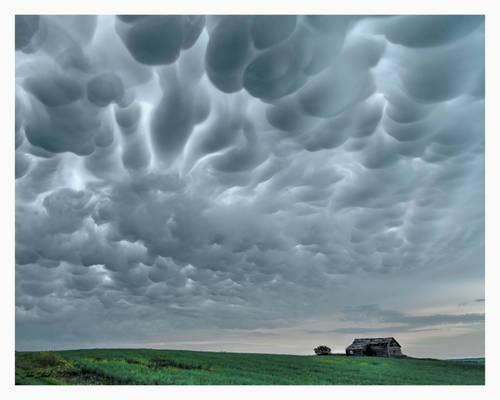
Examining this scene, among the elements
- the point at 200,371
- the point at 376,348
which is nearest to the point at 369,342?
the point at 376,348

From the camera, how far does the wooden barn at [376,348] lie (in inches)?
1427

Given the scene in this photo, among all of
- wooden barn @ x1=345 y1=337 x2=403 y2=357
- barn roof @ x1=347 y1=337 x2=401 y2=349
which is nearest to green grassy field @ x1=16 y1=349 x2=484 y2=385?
wooden barn @ x1=345 y1=337 x2=403 y2=357

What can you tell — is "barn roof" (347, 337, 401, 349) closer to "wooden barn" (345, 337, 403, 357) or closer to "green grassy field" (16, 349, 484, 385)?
"wooden barn" (345, 337, 403, 357)

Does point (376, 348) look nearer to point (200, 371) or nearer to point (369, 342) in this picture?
point (369, 342)

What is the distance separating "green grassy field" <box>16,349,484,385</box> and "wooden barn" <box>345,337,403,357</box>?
13640 mm

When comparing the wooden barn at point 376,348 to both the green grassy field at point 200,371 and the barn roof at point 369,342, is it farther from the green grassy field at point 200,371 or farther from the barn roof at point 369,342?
the green grassy field at point 200,371

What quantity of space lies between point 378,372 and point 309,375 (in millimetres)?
3682

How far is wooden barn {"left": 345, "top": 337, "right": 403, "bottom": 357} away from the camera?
3625 cm

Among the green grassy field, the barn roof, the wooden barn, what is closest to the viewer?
the green grassy field

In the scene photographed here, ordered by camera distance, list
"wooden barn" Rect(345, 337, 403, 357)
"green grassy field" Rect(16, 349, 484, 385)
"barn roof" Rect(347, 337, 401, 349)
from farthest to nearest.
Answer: "barn roof" Rect(347, 337, 401, 349) < "wooden barn" Rect(345, 337, 403, 357) < "green grassy field" Rect(16, 349, 484, 385)

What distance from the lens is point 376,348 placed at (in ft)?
123

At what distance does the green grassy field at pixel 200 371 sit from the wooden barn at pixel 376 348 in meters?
13.6

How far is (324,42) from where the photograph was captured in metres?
19.1

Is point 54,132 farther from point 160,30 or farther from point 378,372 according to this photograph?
point 378,372
